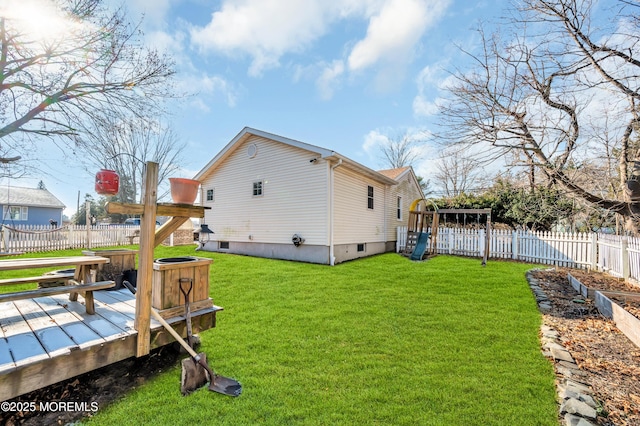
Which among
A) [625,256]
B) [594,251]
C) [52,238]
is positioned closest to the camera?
[625,256]

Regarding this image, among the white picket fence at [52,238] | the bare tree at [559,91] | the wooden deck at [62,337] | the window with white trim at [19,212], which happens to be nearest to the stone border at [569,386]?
the wooden deck at [62,337]

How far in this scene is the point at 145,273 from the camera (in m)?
2.65

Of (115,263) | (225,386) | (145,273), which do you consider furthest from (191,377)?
(115,263)

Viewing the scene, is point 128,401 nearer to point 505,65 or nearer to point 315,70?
point 505,65

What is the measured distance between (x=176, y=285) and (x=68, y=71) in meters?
8.82

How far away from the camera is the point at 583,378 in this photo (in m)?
2.79

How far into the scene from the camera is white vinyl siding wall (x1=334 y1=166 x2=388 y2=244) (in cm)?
984

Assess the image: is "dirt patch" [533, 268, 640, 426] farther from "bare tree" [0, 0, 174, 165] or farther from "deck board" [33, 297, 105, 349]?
"bare tree" [0, 0, 174, 165]

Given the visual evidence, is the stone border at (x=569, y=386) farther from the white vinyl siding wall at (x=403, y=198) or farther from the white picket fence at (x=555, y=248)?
the white vinyl siding wall at (x=403, y=198)

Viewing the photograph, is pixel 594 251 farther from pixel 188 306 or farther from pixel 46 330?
pixel 46 330

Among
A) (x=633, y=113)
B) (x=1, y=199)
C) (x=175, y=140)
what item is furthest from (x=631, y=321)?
(x=1, y=199)

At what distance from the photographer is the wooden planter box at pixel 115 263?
4094 millimetres

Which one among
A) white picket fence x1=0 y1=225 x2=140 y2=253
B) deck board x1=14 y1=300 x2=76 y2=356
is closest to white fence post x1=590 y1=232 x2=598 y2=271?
deck board x1=14 y1=300 x2=76 y2=356

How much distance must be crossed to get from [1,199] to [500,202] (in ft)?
118
